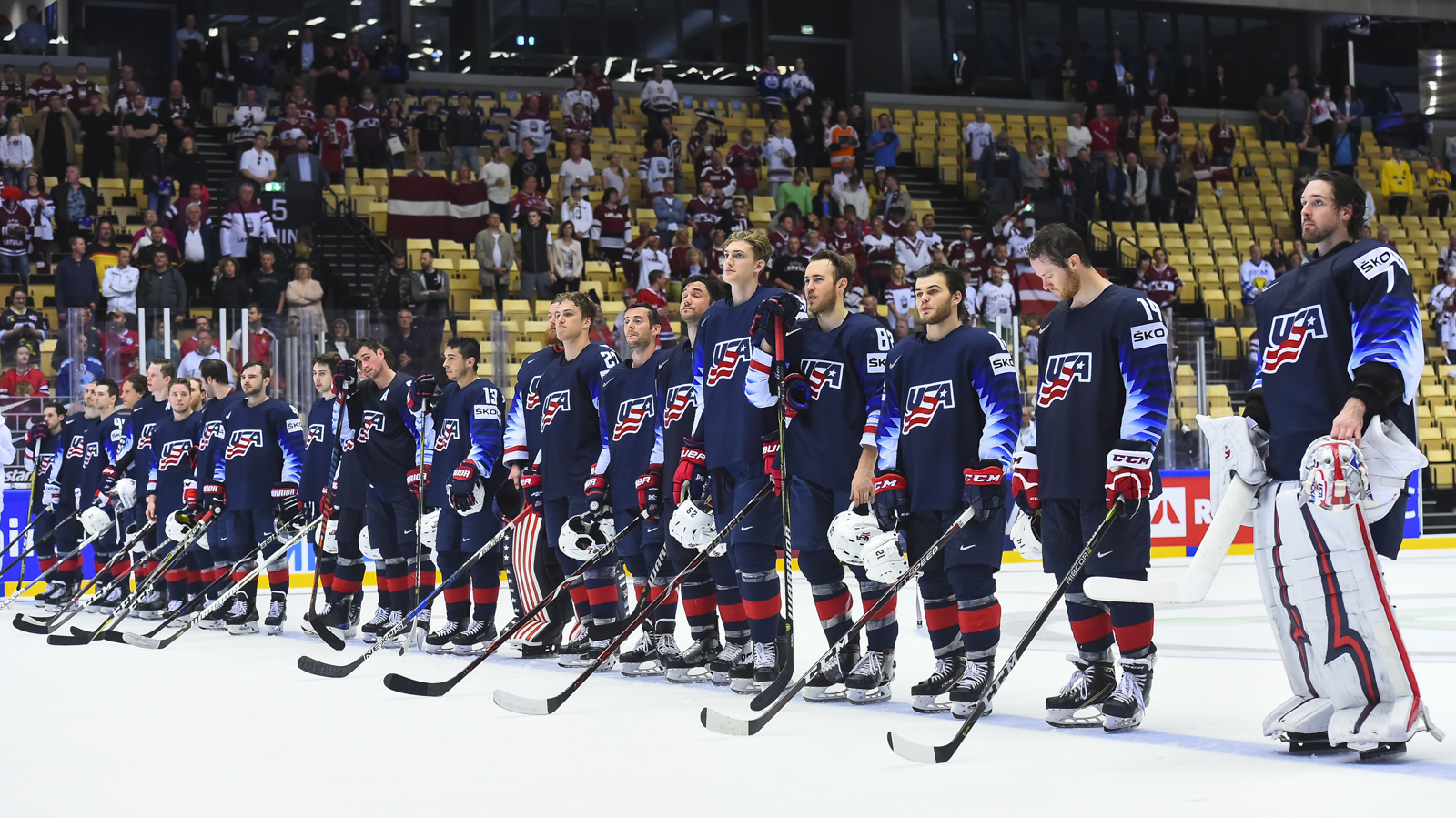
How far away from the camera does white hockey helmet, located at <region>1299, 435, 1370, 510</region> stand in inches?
146

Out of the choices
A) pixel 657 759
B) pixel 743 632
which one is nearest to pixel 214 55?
pixel 743 632

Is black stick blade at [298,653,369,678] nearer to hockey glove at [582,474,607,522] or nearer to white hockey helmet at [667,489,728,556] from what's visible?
hockey glove at [582,474,607,522]

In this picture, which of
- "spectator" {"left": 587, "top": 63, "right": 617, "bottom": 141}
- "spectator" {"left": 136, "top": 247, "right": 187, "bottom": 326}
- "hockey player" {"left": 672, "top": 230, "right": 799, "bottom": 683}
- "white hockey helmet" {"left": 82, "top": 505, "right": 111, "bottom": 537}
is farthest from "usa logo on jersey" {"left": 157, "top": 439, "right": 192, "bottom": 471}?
"spectator" {"left": 587, "top": 63, "right": 617, "bottom": 141}

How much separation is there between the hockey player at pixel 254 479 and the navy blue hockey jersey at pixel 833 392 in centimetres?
430

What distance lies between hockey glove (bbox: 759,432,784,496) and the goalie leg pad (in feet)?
5.91

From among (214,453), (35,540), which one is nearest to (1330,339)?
(214,453)

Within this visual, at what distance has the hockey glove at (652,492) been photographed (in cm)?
600

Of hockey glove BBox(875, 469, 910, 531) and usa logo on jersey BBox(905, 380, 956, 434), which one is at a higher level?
usa logo on jersey BBox(905, 380, 956, 434)

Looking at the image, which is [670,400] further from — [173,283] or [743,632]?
[173,283]

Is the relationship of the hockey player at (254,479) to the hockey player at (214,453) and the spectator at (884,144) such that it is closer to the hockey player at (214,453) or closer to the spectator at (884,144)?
the hockey player at (214,453)

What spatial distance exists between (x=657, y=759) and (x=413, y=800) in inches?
30.3

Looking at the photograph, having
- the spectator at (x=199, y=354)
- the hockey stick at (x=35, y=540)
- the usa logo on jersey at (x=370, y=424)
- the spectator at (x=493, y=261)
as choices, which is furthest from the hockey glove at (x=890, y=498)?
the spectator at (x=493, y=261)

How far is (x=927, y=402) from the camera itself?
511 cm

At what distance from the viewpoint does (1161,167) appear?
19094 mm
